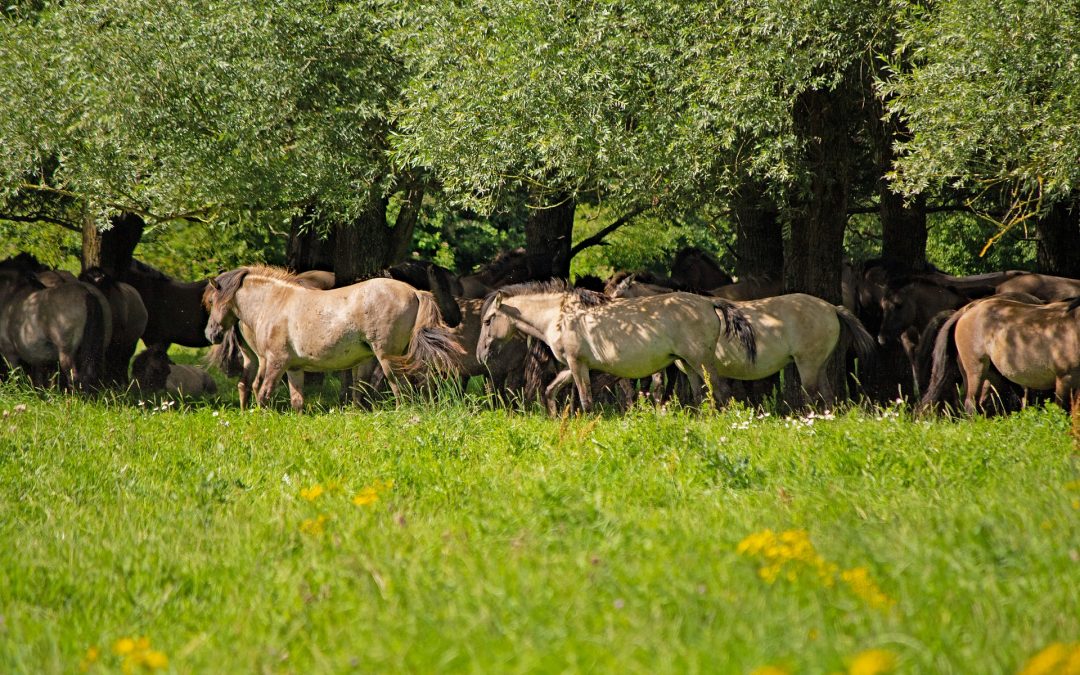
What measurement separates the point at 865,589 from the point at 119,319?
15336 millimetres

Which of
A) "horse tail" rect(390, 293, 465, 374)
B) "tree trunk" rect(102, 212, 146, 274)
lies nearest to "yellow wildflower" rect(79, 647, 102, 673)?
"horse tail" rect(390, 293, 465, 374)

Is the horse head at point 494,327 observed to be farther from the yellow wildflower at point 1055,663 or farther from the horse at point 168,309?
the yellow wildflower at point 1055,663

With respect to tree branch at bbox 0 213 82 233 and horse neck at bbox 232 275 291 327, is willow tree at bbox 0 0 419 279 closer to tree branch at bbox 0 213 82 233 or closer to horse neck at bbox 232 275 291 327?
horse neck at bbox 232 275 291 327

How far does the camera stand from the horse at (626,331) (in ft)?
42.8

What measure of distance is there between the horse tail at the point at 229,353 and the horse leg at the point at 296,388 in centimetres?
127

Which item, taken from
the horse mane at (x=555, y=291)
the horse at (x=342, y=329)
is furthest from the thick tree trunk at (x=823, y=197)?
the horse at (x=342, y=329)

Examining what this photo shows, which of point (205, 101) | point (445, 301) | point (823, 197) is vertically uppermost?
point (205, 101)

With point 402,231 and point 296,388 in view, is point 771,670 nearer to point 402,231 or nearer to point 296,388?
point 296,388

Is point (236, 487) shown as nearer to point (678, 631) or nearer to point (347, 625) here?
point (347, 625)

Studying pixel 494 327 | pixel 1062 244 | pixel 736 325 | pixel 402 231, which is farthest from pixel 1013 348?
pixel 402 231

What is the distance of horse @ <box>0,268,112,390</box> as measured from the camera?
1542 centimetres

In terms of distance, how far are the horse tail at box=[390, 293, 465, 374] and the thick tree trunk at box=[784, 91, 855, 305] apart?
4.68 m

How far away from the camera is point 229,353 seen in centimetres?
1569

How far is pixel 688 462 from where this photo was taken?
8.34 meters
